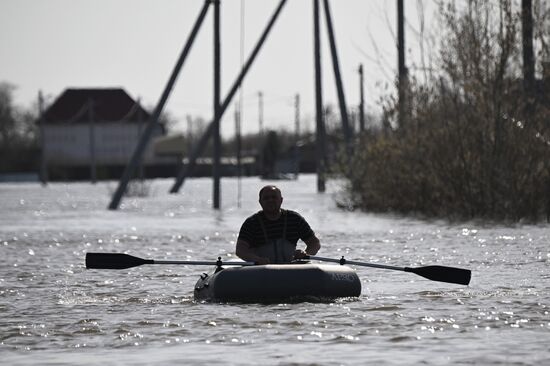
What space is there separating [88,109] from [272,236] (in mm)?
125595

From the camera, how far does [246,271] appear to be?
13797mm

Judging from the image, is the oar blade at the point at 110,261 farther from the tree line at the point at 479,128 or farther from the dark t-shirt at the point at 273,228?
the tree line at the point at 479,128

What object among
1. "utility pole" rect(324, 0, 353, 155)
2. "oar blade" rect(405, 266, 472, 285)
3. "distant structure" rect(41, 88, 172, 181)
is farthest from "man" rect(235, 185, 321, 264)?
"distant structure" rect(41, 88, 172, 181)

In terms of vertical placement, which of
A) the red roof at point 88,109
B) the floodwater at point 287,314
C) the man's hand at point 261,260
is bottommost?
the floodwater at point 287,314

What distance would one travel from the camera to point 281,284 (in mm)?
13617

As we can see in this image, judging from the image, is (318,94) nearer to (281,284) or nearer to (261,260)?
(261,260)

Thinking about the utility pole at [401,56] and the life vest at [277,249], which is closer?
the life vest at [277,249]

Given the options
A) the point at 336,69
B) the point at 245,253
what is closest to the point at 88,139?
the point at 336,69

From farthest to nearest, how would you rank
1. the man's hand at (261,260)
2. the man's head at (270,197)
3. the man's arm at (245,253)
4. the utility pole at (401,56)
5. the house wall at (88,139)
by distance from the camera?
the house wall at (88,139) < the utility pole at (401,56) < the man's arm at (245,253) < the man's hand at (261,260) < the man's head at (270,197)

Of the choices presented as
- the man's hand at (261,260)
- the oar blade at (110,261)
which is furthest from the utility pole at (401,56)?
the man's hand at (261,260)

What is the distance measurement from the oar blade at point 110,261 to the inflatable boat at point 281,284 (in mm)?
1795

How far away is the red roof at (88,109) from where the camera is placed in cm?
13850

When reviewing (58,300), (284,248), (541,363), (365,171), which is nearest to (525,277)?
(284,248)

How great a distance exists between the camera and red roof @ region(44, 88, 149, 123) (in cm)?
13850
